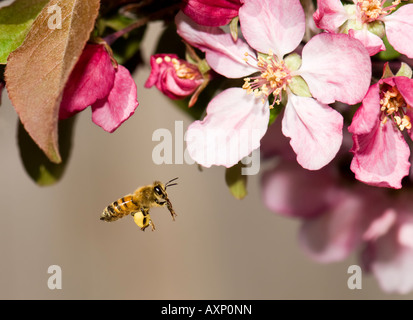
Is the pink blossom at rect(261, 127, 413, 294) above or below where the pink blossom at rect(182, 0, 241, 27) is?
below

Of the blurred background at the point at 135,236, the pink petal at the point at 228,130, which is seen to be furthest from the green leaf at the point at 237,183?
the blurred background at the point at 135,236

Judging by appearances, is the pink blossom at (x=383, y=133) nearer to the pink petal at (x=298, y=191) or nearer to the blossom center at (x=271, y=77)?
the blossom center at (x=271, y=77)

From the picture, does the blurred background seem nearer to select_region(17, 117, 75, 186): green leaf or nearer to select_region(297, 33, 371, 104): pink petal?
select_region(17, 117, 75, 186): green leaf

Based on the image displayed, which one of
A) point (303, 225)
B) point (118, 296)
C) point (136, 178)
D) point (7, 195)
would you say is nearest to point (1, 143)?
point (7, 195)

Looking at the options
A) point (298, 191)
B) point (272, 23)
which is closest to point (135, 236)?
point (298, 191)

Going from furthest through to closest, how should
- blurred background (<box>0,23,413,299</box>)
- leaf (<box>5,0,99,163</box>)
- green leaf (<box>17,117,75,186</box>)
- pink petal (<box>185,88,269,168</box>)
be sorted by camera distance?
blurred background (<box>0,23,413,299</box>), green leaf (<box>17,117,75,186</box>), pink petal (<box>185,88,269,168</box>), leaf (<box>5,0,99,163</box>)

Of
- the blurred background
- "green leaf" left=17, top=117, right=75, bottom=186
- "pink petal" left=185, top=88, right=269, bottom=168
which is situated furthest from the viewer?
the blurred background

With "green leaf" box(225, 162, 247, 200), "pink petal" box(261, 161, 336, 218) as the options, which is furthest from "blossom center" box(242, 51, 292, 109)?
"pink petal" box(261, 161, 336, 218)
